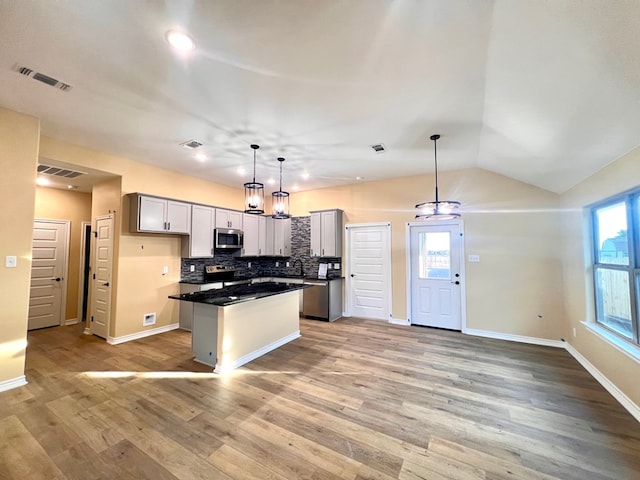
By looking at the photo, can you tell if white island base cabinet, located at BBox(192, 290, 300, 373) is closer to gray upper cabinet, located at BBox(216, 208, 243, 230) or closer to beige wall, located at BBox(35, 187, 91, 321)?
gray upper cabinet, located at BBox(216, 208, 243, 230)

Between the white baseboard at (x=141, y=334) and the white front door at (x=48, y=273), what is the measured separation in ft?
6.67

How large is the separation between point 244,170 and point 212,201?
137 centimetres

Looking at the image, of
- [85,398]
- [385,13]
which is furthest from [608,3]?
[85,398]

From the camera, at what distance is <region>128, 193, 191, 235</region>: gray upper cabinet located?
4.24 metres

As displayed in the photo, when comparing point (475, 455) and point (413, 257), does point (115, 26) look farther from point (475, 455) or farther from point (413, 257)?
point (413, 257)

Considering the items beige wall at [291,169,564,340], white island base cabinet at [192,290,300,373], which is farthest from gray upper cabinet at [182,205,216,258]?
beige wall at [291,169,564,340]

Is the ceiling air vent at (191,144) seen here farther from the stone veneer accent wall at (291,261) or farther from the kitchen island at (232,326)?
the stone veneer accent wall at (291,261)

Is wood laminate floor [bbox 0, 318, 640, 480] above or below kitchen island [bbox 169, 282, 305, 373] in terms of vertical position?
below

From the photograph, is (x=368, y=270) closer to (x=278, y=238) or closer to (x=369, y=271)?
(x=369, y=271)

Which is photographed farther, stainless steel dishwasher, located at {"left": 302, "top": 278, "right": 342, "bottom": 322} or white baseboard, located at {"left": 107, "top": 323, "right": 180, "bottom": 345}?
stainless steel dishwasher, located at {"left": 302, "top": 278, "right": 342, "bottom": 322}

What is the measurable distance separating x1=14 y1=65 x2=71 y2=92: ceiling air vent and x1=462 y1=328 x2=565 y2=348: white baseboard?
627cm

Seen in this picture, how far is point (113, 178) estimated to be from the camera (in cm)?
444

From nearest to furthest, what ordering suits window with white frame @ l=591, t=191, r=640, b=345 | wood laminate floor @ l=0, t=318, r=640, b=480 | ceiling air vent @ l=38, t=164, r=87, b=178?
wood laminate floor @ l=0, t=318, r=640, b=480 → window with white frame @ l=591, t=191, r=640, b=345 → ceiling air vent @ l=38, t=164, r=87, b=178

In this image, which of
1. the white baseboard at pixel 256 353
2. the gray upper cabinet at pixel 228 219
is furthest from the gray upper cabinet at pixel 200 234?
the white baseboard at pixel 256 353
